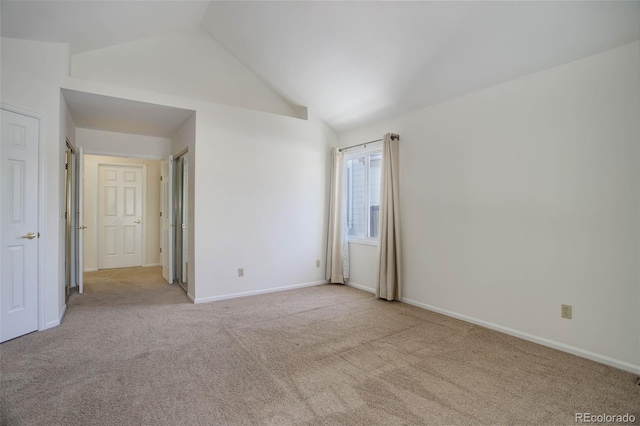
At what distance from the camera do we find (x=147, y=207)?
6.61 metres

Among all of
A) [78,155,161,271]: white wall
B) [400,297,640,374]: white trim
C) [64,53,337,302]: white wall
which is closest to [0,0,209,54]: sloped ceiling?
[64,53,337,302]: white wall

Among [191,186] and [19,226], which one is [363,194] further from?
[19,226]

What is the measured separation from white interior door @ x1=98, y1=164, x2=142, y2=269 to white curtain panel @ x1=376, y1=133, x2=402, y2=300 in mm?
5105

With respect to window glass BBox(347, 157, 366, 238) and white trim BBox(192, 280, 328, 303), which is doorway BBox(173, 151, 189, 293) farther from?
window glass BBox(347, 157, 366, 238)

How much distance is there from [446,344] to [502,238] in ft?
3.82

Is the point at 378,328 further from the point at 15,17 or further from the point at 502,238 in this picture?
the point at 15,17

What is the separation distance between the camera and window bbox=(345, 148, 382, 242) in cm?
462

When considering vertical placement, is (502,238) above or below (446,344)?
above

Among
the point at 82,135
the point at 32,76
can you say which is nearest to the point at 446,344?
the point at 32,76

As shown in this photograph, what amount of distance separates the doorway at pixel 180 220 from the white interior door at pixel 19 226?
1.89 meters

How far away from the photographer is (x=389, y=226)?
159 inches

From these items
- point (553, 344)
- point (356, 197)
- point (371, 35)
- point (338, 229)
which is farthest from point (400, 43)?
point (553, 344)

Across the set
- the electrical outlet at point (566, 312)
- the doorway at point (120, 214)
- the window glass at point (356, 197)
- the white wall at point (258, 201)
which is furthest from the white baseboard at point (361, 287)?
the doorway at point (120, 214)

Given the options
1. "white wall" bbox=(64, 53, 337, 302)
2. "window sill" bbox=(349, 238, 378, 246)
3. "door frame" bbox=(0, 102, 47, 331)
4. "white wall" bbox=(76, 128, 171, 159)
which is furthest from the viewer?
"white wall" bbox=(76, 128, 171, 159)
